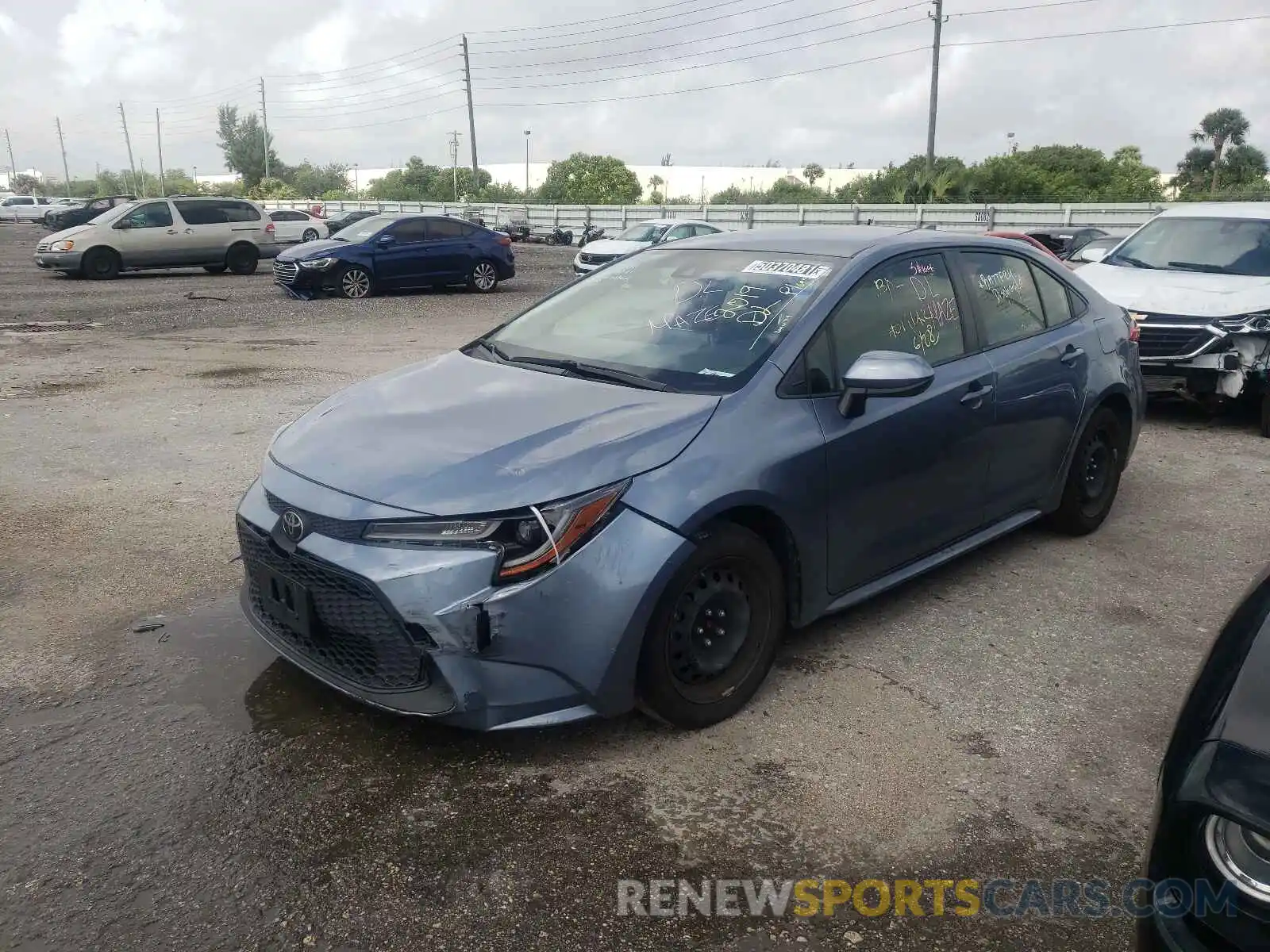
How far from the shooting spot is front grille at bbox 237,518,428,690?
3.01 meters

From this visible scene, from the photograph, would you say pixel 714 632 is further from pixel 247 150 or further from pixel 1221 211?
pixel 247 150

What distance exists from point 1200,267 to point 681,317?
654cm

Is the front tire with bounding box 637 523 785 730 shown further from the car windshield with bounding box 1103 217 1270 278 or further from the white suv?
the white suv

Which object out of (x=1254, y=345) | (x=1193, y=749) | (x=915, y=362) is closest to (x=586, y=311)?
(x=915, y=362)

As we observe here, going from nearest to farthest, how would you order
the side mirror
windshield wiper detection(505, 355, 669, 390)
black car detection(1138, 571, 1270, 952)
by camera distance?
1. black car detection(1138, 571, 1270, 952)
2. the side mirror
3. windshield wiper detection(505, 355, 669, 390)

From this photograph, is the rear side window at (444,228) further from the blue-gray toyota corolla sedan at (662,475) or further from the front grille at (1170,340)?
the blue-gray toyota corolla sedan at (662,475)

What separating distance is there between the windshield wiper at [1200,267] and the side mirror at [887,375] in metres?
6.21

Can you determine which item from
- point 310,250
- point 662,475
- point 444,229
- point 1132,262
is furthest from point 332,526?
point 444,229

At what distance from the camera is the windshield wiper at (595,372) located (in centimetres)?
368

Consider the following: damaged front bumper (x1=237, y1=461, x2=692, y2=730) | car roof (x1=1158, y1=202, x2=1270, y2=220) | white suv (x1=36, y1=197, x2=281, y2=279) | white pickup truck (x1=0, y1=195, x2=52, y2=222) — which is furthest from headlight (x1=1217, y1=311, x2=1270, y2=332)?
white pickup truck (x1=0, y1=195, x2=52, y2=222)

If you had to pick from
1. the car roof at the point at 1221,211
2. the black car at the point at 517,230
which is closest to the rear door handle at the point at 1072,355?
the car roof at the point at 1221,211

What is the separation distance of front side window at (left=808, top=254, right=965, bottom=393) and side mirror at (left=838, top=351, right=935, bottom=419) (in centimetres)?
16

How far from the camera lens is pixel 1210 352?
7.68 metres

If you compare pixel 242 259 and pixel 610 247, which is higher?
pixel 610 247
